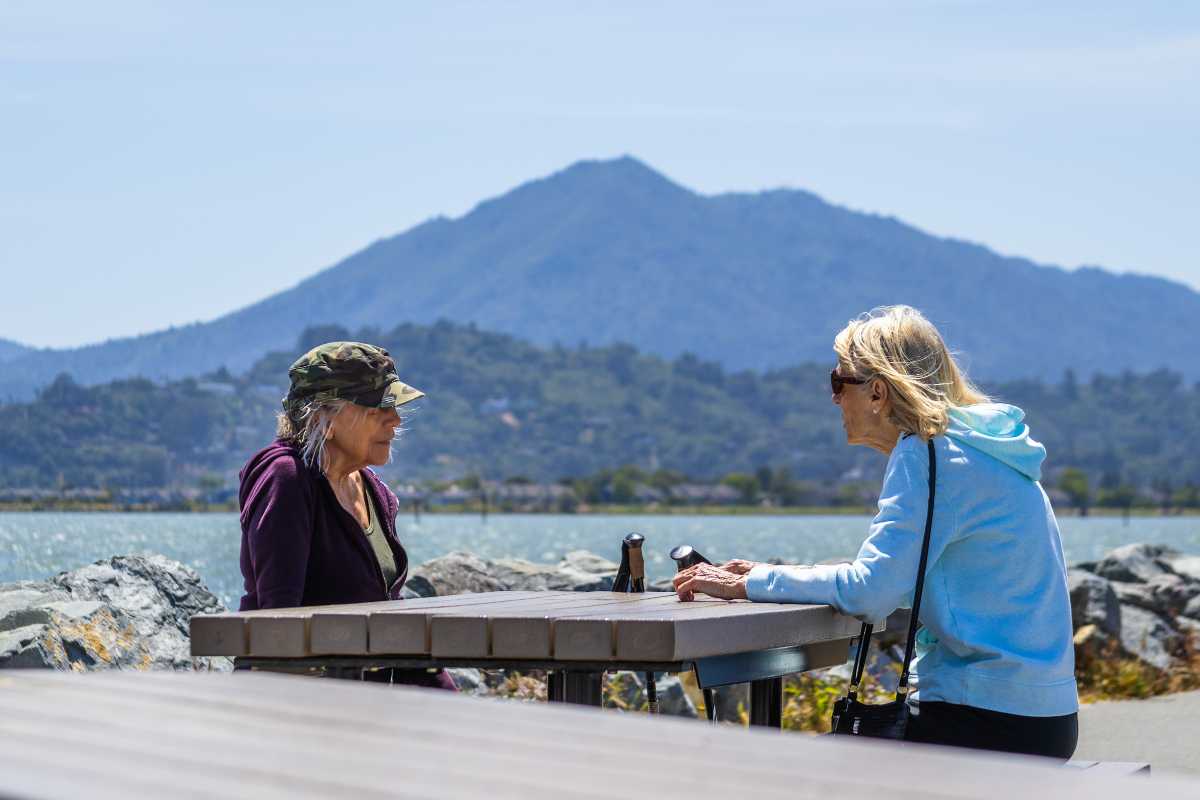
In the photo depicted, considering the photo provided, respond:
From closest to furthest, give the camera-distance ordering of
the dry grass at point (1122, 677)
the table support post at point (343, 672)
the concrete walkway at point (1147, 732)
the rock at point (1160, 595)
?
the table support post at point (343, 672)
the concrete walkway at point (1147, 732)
the dry grass at point (1122, 677)
the rock at point (1160, 595)

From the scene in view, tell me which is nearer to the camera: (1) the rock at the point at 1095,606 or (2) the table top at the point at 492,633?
(2) the table top at the point at 492,633

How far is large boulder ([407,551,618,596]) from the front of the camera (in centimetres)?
903

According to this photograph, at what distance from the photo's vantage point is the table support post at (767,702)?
4688 mm

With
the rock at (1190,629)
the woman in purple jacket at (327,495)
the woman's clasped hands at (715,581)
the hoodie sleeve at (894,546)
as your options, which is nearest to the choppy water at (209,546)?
the woman in purple jacket at (327,495)

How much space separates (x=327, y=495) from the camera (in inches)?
179

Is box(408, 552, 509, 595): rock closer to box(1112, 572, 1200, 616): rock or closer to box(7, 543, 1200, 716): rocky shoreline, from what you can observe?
box(7, 543, 1200, 716): rocky shoreline

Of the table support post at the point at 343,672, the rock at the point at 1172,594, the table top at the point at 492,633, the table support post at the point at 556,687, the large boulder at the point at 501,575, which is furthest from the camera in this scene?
the rock at the point at 1172,594

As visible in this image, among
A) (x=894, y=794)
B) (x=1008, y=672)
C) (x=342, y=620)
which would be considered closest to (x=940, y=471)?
(x=1008, y=672)

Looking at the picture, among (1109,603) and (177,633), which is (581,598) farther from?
(1109,603)

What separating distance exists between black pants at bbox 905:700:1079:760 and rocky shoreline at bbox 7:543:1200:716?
118 inches

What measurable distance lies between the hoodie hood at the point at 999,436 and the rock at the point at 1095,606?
636 centimetres

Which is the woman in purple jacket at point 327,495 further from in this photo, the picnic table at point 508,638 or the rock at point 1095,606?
the rock at point 1095,606

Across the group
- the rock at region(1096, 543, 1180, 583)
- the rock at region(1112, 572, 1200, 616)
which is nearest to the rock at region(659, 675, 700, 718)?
the rock at region(1112, 572, 1200, 616)

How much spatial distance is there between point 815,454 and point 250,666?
19484 centimetres
